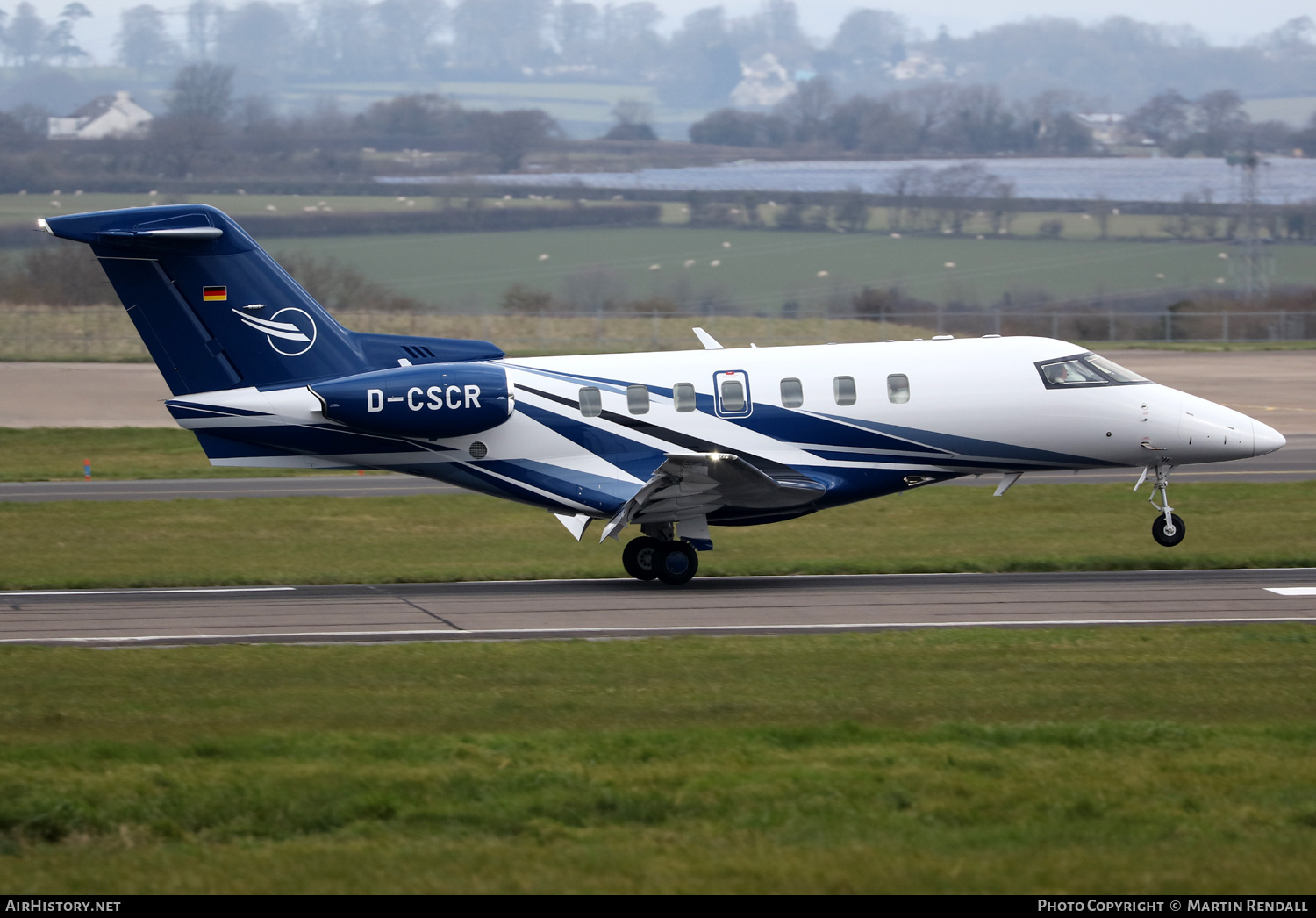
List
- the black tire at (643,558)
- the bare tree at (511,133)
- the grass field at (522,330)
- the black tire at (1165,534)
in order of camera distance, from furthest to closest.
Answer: the bare tree at (511,133)
the grass field at (522,330)
the black tire at (1165,534)
the black tire at (643,558)

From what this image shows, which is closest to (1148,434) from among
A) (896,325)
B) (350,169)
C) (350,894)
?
(350,894)

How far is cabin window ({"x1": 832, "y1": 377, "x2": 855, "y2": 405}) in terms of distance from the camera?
69.1 ft

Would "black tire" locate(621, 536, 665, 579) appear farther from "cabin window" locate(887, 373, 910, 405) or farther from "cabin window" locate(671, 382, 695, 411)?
"cabin window" locate(887, 373, 910, 405)

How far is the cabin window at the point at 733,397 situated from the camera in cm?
2094

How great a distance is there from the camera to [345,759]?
35.4ft

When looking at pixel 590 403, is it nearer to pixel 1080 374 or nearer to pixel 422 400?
pixel 422 400

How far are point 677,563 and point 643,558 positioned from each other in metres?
0.56

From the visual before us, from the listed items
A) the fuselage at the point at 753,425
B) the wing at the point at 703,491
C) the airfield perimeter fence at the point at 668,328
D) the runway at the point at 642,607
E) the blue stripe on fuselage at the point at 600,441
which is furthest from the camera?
the airfield perimeter fence at the point at 668,328

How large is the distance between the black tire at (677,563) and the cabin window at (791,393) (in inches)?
97.7

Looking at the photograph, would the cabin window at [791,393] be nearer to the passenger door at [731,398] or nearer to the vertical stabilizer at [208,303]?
the passenger door at [731,398]

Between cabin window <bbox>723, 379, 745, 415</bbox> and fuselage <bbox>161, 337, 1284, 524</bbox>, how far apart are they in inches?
1.0

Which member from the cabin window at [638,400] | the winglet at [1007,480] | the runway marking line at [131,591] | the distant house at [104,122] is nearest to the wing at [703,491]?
the cabin window at [638,400]

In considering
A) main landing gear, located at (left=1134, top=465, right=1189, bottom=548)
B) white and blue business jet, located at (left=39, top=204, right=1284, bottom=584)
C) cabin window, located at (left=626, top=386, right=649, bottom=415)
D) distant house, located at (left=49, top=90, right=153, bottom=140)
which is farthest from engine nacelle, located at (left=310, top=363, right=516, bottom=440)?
distant house, located at (left=49, top=90, right=153, bottom=140)

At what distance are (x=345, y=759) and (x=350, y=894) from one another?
9.72 feet
